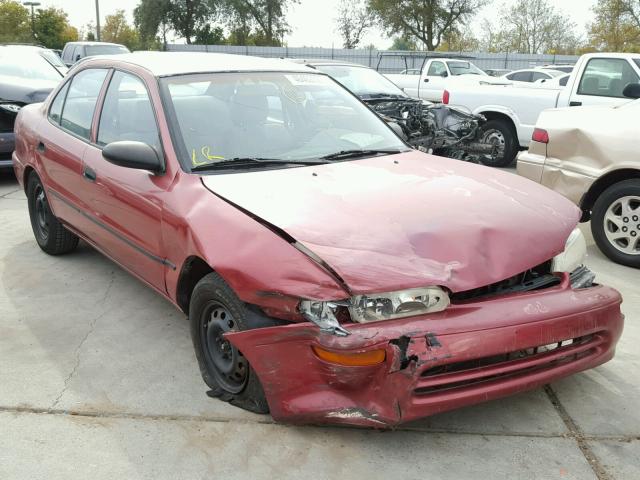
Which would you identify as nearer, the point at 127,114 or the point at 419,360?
the point at 419,360

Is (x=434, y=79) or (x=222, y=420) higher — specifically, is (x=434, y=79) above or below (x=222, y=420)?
above

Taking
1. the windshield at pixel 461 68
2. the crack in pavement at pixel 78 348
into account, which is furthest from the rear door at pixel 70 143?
the windshield at pixel 461 68

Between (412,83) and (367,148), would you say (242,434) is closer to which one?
(367,148)

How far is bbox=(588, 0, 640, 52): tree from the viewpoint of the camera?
3753 centimetres

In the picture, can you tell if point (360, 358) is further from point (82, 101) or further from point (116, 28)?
point (116, 28)

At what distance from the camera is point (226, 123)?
3.61 m

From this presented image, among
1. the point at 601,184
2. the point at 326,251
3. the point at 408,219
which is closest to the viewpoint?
the point at 326,251

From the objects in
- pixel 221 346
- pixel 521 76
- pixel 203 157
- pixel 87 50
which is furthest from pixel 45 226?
pixel 521 76

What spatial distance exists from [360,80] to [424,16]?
36243 millimetres

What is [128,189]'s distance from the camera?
3639 mm

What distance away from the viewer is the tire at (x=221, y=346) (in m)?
2.83

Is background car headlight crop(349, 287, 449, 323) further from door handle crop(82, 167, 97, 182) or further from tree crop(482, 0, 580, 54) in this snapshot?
tree crop(482, 0, 580, 54)

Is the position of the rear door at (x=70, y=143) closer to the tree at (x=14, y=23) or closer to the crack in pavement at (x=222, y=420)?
the crack in pavement at (x=222, y=420)

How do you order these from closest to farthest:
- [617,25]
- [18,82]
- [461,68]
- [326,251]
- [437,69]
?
[326,251] < [18,82] < [437,69] < [461,68] < [617,25]
